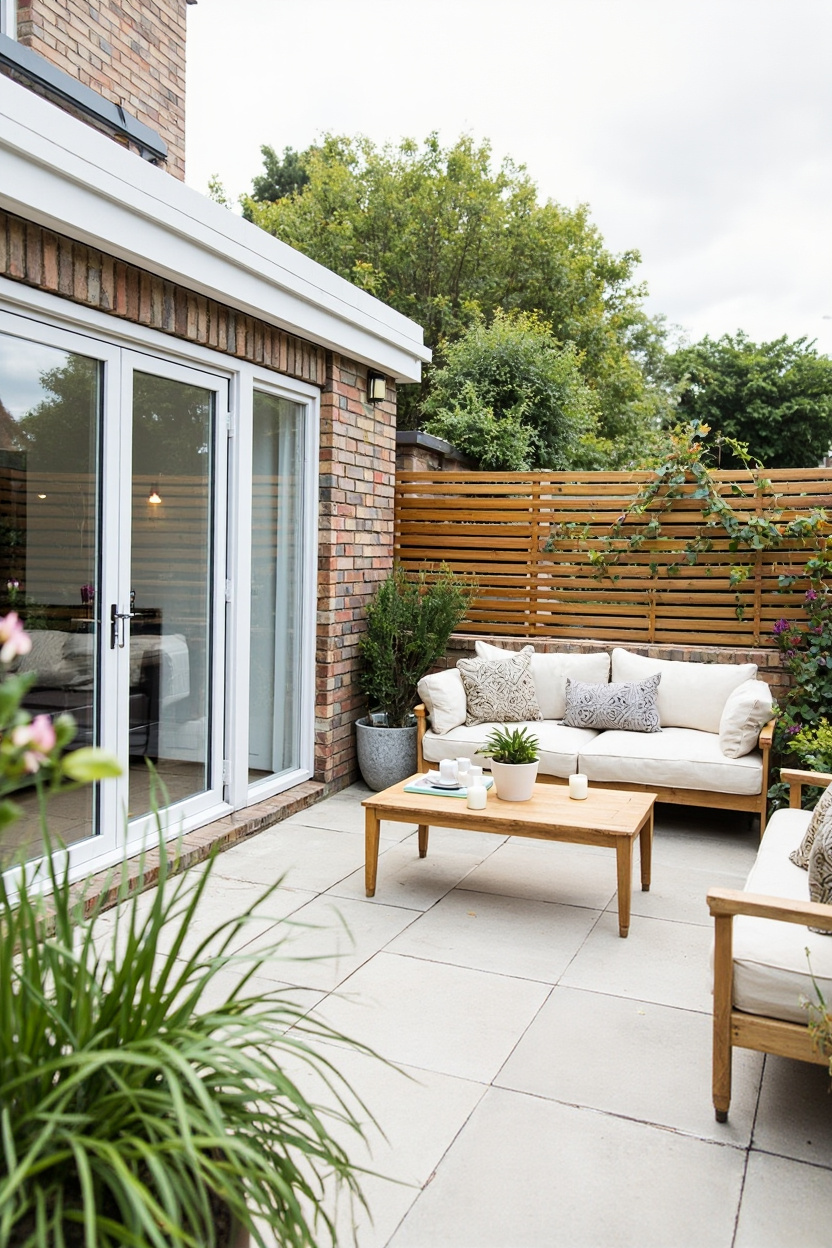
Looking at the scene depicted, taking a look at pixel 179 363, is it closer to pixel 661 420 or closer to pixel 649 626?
pixel 649 626

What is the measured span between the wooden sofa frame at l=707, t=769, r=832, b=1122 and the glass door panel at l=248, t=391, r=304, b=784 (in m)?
3.14

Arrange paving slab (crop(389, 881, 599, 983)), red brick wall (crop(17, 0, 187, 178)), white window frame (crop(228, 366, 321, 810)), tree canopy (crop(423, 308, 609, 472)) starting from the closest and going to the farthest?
paving slab (crop(389, 881, 599, 983)), white window frame (crop(228, 366, 321, 810)), red brick wall (crop(17, 0, 187, 178)), tree canopy (crop(423, 308, 609, 472))

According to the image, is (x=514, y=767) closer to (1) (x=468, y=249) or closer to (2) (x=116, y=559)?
(2) (x=116, y=559)

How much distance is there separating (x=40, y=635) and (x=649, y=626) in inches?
151

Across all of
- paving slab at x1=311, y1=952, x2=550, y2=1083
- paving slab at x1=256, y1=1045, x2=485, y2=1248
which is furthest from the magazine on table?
paving slab at x1=256, y1=1045, x2=485, y2=1248

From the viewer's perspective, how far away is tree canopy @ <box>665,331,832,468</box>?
26.7m

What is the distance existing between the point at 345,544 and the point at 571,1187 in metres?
4.02

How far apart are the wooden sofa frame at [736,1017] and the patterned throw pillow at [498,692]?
3.35 meters

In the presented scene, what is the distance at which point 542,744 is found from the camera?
536 centimetres

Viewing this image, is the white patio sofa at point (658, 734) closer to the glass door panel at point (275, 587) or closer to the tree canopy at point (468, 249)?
the glass door panel at point (275, 587)

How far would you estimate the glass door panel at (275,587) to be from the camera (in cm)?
511

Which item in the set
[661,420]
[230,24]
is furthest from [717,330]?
[230,24]

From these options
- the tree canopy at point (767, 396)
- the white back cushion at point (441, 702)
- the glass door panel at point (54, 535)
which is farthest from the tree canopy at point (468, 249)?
the glass door panel at point (54, 535)

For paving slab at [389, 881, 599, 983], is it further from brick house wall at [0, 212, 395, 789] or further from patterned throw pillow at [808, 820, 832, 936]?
brick house wall at [0, 212, 395, 789]
